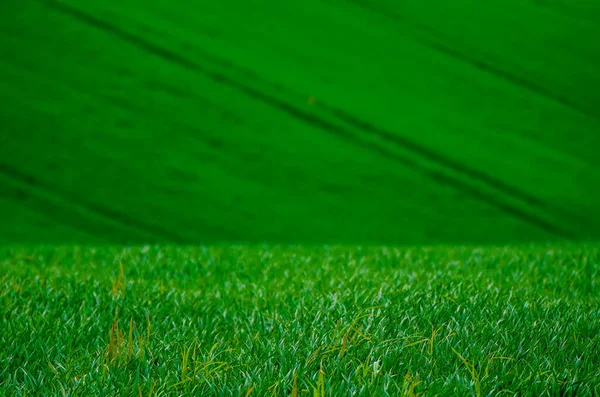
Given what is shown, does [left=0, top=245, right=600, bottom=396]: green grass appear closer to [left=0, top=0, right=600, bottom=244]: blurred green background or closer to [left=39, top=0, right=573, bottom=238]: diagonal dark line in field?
[left=0, top=0, right=600, bottom=244]: blurred green background

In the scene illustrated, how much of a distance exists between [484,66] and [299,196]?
17.3ft

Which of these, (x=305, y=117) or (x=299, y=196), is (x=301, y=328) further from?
(x=305, y=117)

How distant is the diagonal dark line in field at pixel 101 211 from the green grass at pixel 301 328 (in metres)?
4.29

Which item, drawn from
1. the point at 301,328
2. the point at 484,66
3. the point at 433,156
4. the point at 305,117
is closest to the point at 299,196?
the point at 305,117

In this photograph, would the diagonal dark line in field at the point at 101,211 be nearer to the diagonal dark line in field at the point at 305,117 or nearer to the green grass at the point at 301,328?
the diagonal dark line in field at the point at 305,117

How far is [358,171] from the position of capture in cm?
1018

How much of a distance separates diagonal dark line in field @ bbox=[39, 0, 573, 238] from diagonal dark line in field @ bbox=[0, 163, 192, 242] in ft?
10.8

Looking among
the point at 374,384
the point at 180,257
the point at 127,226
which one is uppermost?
the point at 374,384

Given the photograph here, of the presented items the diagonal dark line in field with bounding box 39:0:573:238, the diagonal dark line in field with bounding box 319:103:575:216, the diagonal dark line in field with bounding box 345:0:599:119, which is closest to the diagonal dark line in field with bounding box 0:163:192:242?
the diagonal dark line in field with bounding box 39:0:573:238

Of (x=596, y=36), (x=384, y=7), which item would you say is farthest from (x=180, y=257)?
(x=596, y=36)

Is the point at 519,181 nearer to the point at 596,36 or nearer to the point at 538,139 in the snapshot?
the point at 538,139

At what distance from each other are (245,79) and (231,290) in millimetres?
8173

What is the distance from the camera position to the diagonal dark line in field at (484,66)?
12102 mm

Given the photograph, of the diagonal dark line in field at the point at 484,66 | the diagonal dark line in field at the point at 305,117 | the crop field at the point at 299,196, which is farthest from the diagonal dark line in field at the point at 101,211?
the diagonal dark line in field at the point at 484,66
